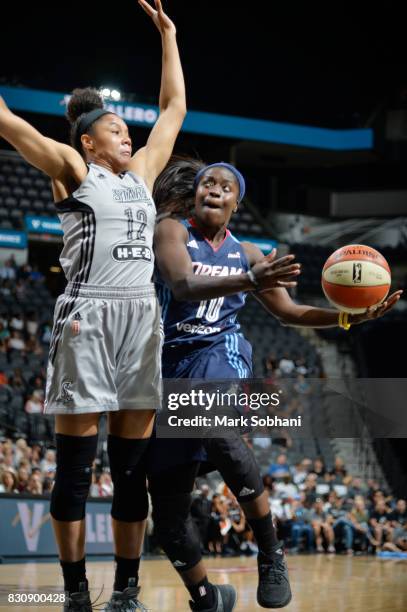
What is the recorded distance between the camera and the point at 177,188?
457cm

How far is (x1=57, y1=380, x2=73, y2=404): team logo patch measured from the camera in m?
3.66

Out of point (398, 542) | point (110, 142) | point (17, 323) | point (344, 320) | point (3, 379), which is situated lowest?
point (398, 542)

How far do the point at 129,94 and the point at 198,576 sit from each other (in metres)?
18.5

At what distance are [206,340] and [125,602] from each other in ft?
4.09

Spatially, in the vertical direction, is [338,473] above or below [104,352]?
above

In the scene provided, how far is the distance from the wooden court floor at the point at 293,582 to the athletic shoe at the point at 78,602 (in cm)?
92

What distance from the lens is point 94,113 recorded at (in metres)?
4.07

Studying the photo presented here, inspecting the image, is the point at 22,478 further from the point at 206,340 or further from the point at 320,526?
the point at 206,340

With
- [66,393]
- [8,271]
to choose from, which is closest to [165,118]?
[66,393]

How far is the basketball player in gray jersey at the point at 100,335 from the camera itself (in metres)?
3.69

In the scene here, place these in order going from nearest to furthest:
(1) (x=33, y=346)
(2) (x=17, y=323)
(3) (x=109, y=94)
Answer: (3) (x=109, y=94)
(1) (x=33, y=346)
(2) (x=17, y=323)

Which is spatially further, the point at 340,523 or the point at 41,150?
the point at 340,523

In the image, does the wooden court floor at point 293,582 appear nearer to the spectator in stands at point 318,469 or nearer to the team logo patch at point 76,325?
the team logo patch at point 76,325

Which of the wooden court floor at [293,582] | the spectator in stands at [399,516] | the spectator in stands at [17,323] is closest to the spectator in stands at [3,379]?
the spectator in stands at [17,323]
